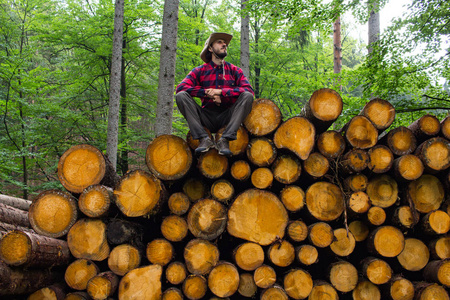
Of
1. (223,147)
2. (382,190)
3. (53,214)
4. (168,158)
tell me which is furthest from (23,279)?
(382,190)

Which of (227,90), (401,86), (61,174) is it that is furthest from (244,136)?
(401,86)

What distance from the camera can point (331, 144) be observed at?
122 inches

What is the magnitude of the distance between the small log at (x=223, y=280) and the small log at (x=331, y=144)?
148 centimetres

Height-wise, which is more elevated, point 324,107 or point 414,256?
point 324,107

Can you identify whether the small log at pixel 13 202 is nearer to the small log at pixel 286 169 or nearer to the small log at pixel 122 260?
the small log at pixel 122 260

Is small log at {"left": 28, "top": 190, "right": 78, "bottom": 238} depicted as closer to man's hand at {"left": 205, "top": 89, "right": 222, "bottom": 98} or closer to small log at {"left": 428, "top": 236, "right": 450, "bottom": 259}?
man's hand at {"left": 205, "top": 89, "right": 222, "bottom": 98}

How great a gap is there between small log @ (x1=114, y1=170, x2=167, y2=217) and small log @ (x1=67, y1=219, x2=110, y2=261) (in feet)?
1.09

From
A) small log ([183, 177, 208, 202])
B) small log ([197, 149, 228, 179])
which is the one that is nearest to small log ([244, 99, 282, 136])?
small log ([197, 149, 228, 179])

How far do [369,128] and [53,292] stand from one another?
3.50 meters

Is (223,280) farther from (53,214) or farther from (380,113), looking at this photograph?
(380,113)

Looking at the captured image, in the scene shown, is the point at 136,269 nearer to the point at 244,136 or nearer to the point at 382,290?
the point at 244,136

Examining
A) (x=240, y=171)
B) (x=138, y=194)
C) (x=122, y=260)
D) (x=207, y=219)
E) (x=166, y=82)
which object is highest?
(x=166, y=82)

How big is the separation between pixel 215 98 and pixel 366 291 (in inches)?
97.6

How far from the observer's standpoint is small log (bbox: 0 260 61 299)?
2482 millimetres
